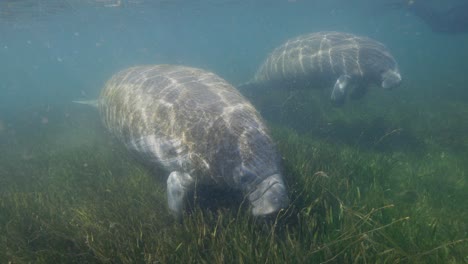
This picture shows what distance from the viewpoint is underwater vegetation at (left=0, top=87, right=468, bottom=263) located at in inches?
166

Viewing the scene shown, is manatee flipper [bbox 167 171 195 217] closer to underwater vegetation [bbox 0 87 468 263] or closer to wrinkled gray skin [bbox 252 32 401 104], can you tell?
underwater vegetation [bbox 0 87 468 263]

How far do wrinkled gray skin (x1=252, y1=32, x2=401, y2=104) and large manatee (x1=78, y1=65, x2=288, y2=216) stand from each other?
5.41 m

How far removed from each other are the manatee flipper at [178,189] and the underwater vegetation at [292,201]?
0.27 meters

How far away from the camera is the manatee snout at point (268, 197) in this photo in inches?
180

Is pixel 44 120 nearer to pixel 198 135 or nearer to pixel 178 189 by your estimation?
pixel 198 135

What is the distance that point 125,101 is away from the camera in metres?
8.03

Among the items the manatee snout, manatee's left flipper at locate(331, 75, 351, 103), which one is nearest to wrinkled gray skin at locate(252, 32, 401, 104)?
manatee's left flipper at locate(331, 75, 351, 103)

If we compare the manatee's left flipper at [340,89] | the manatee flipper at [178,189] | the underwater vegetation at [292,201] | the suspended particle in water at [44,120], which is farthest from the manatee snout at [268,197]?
the suspended particle in water at [44,120]

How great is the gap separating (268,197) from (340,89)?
7670 millimetres

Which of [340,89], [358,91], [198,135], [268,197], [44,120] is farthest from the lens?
[44,120]

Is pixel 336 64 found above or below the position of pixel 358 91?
above

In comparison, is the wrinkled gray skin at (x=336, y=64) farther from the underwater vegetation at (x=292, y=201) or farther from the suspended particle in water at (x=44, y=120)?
the suspended particle in water at (x=44, y=120)

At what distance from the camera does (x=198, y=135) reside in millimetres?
5848

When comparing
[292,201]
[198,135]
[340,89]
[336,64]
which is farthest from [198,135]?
[336,64]
